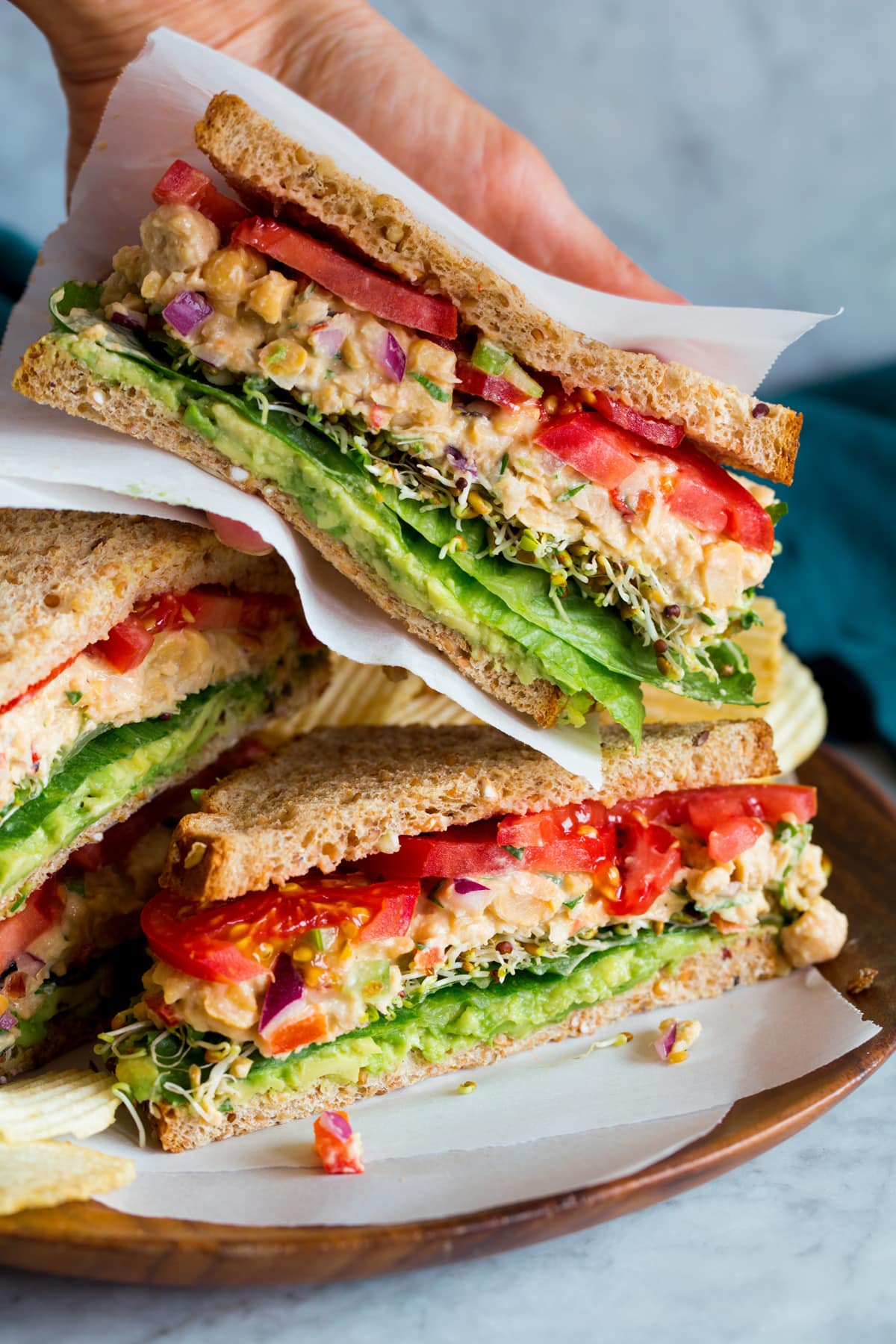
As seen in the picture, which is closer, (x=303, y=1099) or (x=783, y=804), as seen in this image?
(x=303, y=1099)

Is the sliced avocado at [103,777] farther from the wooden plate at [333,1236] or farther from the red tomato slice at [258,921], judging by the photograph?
the wooden plate at [333,1236]

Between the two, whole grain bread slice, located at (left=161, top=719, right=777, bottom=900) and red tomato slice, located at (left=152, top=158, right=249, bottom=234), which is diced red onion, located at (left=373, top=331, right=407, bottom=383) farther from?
whole grain bread slice, located at (left=161, top=719, right=777, bottom=900)

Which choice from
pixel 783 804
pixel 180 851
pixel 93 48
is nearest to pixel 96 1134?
pixel 180 851

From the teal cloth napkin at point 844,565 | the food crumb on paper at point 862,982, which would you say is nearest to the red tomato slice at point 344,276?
the food crumb on paper at point 862,982

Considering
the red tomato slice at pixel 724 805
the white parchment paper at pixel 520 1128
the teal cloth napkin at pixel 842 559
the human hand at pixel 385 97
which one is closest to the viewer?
the white parchment paper at pixel 520 1128

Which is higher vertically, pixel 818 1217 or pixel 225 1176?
pixel 818 1217

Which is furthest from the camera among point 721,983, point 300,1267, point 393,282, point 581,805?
point 721,983

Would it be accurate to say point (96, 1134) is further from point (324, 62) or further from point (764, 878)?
point (324, 62)

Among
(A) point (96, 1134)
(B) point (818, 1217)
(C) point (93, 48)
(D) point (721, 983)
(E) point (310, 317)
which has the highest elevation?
(E) point (310, 317)
